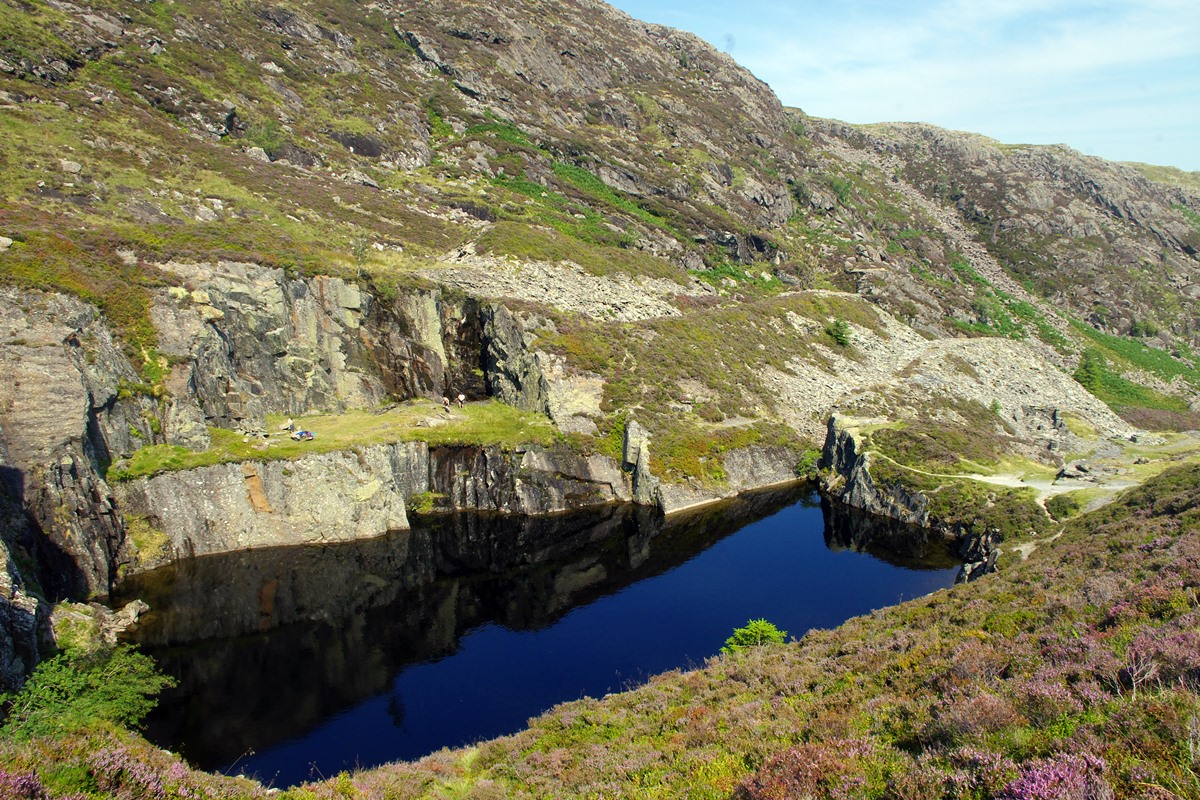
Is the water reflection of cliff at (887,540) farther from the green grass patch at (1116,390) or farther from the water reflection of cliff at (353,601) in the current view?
the green grass patch at (1116,390)

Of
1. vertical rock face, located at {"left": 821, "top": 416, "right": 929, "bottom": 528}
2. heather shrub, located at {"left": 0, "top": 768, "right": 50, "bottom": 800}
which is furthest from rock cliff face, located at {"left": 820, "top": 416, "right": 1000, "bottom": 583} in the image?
heather shrub, located at {"left": 0, "top": 768, "right": 50, "bottom": 800}

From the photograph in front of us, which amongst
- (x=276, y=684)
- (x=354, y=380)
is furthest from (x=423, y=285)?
(x=276, y=684)

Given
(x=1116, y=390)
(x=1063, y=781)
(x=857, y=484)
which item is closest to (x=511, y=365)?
(x=857, y=484)

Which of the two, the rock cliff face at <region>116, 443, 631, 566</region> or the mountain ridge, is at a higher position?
the mountain ridge

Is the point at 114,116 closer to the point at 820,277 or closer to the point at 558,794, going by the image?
the point at 558,794

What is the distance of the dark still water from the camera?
27.6 meters

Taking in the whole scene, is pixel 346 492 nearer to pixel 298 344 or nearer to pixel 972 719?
pixel 298 344

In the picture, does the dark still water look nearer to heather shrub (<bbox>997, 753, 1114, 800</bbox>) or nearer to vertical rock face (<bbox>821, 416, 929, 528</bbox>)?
vertical rock face (<bbox>821, 416, 929, 528</bbox>)

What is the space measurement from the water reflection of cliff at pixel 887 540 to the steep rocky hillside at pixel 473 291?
128 inches

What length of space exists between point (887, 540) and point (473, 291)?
1751 inches

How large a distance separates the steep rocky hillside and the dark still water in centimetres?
465

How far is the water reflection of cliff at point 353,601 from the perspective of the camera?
28938 millimetres

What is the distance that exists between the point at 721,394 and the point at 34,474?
54233 mm

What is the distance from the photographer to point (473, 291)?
65125 millimetres
